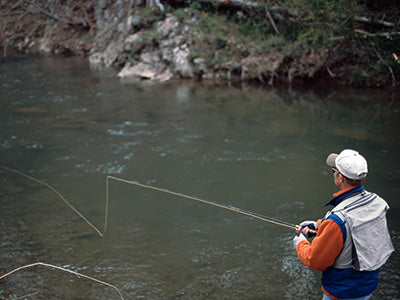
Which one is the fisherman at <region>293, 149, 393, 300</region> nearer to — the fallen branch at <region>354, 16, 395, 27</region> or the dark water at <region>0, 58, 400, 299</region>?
the dark water at <region>0, 58, 400, 299</region>

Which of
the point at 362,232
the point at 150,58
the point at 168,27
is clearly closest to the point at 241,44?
the point at 168,27

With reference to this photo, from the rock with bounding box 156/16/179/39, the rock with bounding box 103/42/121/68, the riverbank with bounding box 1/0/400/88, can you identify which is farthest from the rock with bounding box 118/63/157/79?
the rock with bounding box 103/42/121/68

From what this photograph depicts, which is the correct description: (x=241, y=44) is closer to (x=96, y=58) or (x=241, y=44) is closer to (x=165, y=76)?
(x=165, y=76)

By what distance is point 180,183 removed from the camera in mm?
6359

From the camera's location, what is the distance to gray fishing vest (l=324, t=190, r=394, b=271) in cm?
225

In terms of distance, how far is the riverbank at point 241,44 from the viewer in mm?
11883

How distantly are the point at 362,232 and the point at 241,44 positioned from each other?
12876mm

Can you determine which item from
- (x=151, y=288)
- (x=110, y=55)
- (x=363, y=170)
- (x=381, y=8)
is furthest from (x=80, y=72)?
(x=363, y=170)

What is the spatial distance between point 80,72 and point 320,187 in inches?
505

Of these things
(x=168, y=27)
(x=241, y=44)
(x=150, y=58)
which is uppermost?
(x=168, y=27)

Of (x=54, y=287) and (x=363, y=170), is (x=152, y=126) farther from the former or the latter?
(x=363, y=170)

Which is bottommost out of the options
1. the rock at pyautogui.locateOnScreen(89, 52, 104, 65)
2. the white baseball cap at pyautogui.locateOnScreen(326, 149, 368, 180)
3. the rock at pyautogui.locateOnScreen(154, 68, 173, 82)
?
the rock at pyautogui.locateOnScreen(154, 68, 173, 82)

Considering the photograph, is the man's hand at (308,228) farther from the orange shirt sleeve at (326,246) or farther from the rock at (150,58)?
the rock at (150,58)

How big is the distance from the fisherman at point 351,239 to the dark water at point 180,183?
1508 millimetres
